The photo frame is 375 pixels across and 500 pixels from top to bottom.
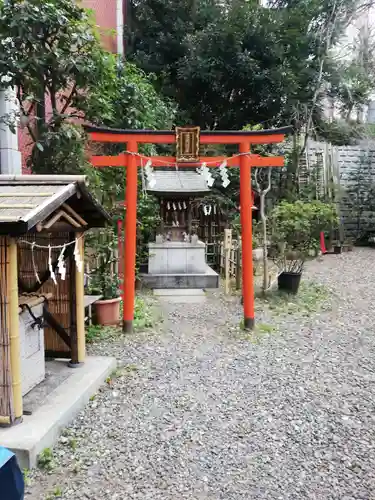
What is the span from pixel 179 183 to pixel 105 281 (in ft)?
15.3

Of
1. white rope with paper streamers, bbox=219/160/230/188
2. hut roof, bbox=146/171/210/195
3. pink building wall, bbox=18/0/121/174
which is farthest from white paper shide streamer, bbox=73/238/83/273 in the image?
pink building wall, bbox=18/0/121/174

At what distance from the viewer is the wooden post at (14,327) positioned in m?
3.44

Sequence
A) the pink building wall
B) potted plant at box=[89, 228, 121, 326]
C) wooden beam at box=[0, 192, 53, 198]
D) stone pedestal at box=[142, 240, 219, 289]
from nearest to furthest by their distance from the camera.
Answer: wooden beam at box=[0, 192, 53, 198] → potted plant at box=[89, 228, 121, 326] → stone pedestal at box=[142, 240, 219, 289] → the pink building wall

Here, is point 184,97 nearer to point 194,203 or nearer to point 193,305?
point 194,203

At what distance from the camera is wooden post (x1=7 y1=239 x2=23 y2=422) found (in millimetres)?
3436

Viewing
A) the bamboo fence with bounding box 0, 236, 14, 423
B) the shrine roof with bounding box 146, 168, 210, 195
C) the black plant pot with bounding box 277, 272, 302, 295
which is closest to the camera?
the bamboo fence with bounding box 0, 236, 14, 423

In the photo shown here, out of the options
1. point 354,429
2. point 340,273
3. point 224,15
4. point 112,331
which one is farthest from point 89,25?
point 224,15

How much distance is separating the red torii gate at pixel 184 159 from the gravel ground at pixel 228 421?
→ 80 cm

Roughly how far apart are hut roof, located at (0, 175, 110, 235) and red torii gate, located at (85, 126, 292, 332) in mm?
1886

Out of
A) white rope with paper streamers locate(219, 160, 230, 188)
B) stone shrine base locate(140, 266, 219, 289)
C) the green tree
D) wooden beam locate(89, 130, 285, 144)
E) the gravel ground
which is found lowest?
the gravel ground


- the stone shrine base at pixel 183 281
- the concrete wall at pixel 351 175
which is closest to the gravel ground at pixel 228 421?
the stone shrine base at pixel 183 281

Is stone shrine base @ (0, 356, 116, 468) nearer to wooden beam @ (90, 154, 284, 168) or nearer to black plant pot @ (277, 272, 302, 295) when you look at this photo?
wooden beam @ (90, 154, 284, 168)

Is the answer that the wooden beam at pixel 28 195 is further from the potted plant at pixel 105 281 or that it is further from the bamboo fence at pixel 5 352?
the potted plant at pixel 105 281

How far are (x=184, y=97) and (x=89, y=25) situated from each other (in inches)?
397
